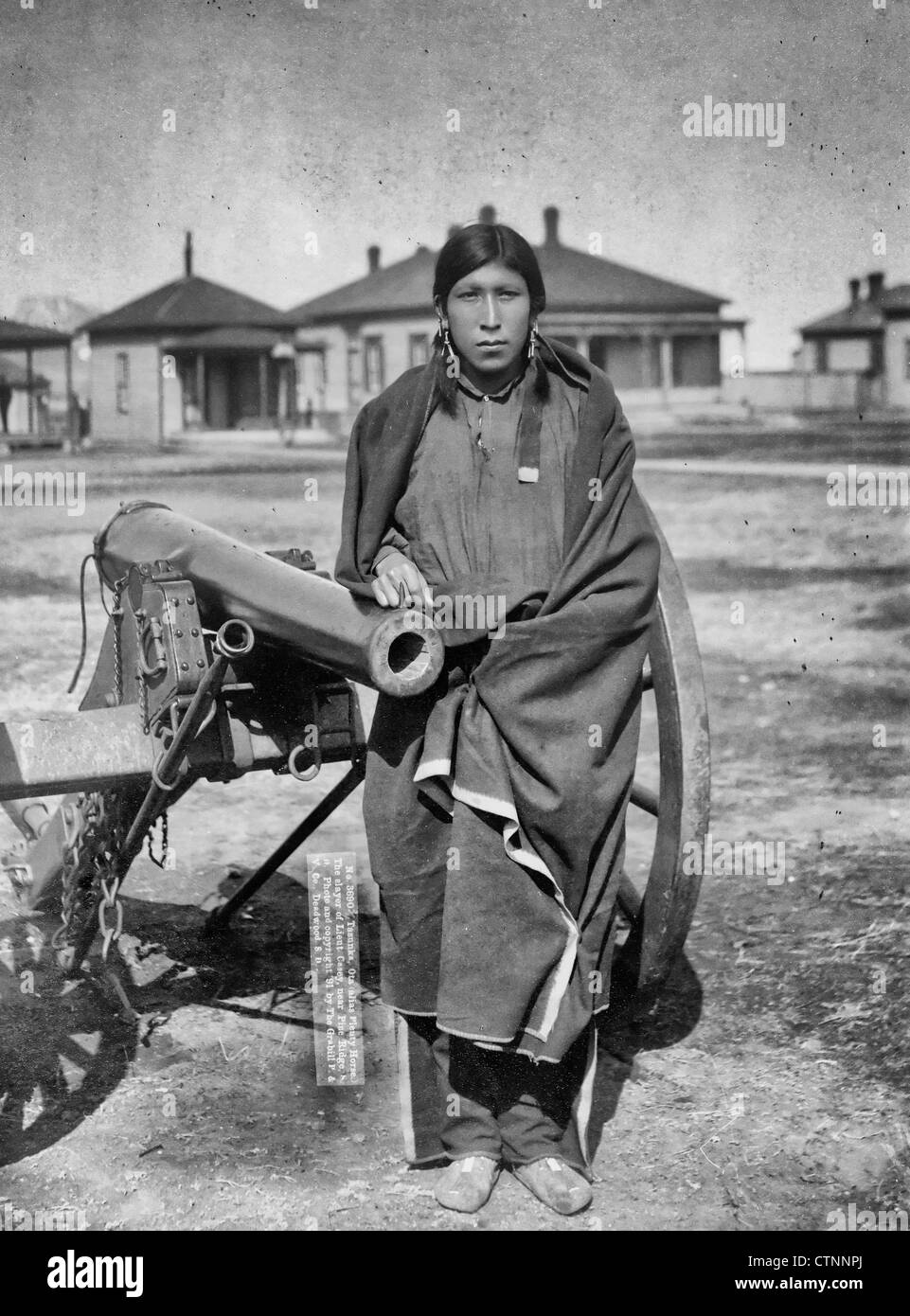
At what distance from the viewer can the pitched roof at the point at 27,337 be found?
7.08 metres

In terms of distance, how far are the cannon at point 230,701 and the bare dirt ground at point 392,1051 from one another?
0.37 m

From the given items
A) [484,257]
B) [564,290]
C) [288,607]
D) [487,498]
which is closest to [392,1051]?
[288,607]

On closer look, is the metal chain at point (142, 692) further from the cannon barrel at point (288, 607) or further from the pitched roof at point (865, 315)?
the pitched roof at point (865, 315)

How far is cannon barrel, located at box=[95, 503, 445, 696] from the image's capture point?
2891mm

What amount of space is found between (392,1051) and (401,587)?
1.48 m

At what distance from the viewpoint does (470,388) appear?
3127 millimetres

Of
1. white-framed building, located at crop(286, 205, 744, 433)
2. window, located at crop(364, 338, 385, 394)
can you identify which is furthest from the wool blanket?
window, located at crop(364, 338, 385, 394)

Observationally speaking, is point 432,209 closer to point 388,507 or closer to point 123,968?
point 388,507

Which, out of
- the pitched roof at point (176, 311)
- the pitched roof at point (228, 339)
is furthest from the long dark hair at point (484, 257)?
the pitched roof at point (228, 339)

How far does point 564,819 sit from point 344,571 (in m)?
0.70

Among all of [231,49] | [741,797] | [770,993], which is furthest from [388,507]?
[741,797]

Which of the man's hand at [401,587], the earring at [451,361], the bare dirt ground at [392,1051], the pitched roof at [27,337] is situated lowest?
the bare dirt ground at [392,1051]

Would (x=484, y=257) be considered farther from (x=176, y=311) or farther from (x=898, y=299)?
(x=176, y=311)

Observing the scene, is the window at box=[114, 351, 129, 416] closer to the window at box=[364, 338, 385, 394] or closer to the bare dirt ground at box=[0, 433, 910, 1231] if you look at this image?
the window at box=[364, 338, 385, 394]
